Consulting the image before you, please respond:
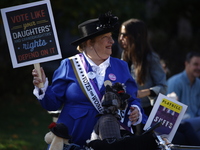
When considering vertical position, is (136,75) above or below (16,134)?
above

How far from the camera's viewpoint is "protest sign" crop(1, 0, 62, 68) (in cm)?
354

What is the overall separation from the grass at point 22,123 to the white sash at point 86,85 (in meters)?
1.59

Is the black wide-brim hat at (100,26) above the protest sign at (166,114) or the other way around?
above

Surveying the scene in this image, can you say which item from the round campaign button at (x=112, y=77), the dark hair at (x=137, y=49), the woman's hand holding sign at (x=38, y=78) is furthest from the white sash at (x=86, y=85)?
the dark hair at (x=137, y=49)

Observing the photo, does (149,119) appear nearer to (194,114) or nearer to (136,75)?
(136,75)

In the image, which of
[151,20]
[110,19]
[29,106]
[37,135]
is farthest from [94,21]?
[151,20]

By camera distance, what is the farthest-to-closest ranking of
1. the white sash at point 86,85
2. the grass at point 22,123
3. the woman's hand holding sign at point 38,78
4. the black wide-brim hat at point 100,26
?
the grass at point 22,123 < the black wide-brim hat at point 100,26 < the white sash at point 86,85 < the woman's hand holding sign at point 38,78

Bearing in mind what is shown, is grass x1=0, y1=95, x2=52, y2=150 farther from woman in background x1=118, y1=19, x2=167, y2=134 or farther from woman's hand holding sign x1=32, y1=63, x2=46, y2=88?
woman's hand holding sign x1=32, y1=63, x2=46, y2=88

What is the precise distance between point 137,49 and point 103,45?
1.07 metres

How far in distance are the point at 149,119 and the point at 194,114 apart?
2.52 metres

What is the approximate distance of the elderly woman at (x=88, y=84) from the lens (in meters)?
3.74

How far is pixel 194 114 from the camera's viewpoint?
20.0 ft

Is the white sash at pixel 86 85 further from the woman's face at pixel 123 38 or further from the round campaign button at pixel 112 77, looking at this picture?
the woman's face at pixel 123 38

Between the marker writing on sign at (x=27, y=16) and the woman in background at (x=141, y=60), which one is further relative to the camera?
the woman in background at (x=141, y=60)
